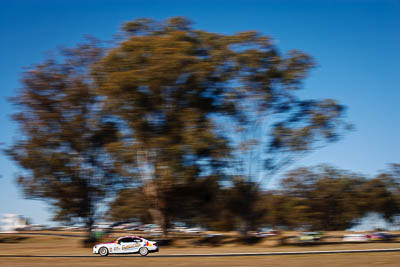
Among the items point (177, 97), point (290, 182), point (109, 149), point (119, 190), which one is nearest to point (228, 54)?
point (177, 97)

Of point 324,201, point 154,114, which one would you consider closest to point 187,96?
point 154,114

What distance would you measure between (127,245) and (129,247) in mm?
209

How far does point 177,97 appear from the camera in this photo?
138 feet

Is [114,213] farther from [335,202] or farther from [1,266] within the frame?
[335,202]

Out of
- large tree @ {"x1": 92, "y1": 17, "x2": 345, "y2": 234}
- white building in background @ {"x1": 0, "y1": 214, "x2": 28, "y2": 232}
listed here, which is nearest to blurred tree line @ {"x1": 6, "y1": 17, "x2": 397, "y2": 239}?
large tree @ {"x1": 92, "y1": 17, "x2": 345, "y2": 234}

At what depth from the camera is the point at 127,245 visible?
3080 centimetres

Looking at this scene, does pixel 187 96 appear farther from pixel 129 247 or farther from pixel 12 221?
pixel 12 221

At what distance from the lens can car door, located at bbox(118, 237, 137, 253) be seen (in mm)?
30656

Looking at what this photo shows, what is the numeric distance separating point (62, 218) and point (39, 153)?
25.3 feet

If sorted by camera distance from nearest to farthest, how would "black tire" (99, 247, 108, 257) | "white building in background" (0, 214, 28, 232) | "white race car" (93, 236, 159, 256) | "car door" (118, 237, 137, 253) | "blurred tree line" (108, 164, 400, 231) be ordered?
"white race car" (93, 236, 159, 256) → "car door" (118, 237, 137, 253) → "black tire" (99, 247, 108, 257) → "blurred tree line" (108, 164, 400, 231) → "white building in background" (0, 214, 28, 232)

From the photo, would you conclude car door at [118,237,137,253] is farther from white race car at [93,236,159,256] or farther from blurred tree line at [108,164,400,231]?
blurred tree line at [108,164,400,231]

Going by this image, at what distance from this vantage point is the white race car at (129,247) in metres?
30.5

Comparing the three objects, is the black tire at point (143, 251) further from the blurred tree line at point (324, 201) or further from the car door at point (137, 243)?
the blurred tree line at point (324, 201)

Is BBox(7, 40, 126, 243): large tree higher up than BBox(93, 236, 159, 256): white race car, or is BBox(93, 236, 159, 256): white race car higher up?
BBox(7, 40, 126, 243): large tree
